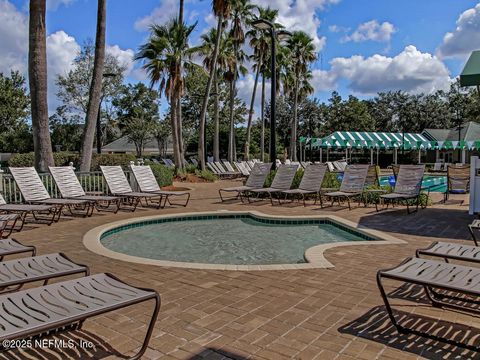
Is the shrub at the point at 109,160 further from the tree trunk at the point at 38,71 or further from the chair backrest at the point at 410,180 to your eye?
the chair backrest at the point at 410,180

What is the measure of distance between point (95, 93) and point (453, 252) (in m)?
11.4

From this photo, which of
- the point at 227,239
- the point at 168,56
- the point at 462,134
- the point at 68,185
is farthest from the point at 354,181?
the point at 462,134

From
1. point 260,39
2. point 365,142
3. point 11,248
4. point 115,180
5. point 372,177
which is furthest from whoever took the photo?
point 365,142

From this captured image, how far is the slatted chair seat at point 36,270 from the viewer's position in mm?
2707

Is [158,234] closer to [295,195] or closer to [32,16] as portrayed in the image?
[295,195]

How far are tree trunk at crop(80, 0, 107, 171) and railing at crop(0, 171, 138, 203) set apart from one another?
3.99 ft

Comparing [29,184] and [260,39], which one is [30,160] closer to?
[29,184]

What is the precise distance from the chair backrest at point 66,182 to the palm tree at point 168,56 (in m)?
10.2

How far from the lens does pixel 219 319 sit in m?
3.14

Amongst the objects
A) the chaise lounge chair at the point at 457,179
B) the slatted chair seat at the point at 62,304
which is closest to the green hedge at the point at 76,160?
the chaise lounge chair at the point at 457,179

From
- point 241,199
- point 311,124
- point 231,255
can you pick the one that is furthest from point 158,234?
point 311,124

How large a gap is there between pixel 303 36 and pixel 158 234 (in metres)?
27.7

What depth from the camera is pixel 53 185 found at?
997cm

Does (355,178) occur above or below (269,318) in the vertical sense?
above
